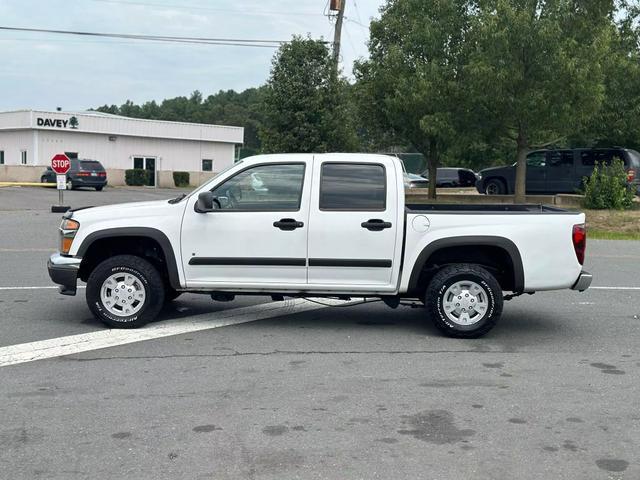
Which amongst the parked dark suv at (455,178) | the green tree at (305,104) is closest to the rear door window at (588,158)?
the green tree at (305,104)

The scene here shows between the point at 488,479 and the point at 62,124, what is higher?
the point at 62,124

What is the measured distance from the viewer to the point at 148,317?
784cm

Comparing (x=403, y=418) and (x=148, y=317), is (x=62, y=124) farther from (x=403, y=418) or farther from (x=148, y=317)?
(x=403, y=418)

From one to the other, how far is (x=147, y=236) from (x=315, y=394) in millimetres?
2711

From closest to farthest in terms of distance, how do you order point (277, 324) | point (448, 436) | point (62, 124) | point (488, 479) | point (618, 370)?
1. point (488, 479)
2. point (448, 436)
3. point (618, 370)
4. point (277, 324)
5. point (62, 124)

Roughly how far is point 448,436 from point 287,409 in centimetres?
115

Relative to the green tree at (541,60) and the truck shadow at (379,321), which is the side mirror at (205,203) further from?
the green tree at (541,60)

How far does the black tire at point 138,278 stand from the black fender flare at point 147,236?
220 millimetres

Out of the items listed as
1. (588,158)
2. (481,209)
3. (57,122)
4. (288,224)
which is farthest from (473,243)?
(57,122)

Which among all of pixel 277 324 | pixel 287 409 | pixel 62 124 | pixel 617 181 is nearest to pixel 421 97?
pixel 617 181

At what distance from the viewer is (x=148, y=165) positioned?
53.3m

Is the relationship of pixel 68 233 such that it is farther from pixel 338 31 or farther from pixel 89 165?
pixel 89 165

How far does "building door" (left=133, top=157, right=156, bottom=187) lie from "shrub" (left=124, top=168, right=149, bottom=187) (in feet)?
1.31

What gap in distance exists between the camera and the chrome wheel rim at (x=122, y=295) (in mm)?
7773
